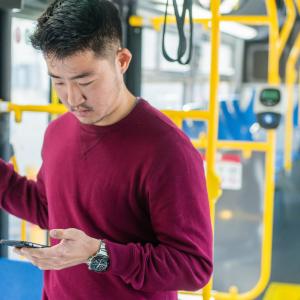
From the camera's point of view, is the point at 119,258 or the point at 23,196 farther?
the point at 23,196

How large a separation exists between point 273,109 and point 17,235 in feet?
6.27

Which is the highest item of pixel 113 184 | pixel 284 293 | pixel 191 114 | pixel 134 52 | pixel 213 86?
pixel 134 52

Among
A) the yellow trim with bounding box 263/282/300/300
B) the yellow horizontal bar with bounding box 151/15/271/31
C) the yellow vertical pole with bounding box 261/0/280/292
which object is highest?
the yellow horizontal bar with bounding box 151/15/271/31

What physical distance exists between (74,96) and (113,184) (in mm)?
256

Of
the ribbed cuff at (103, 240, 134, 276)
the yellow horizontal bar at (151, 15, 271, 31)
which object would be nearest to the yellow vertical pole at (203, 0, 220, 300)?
the yellow horizontal bar at (151, 15, 271, 31)

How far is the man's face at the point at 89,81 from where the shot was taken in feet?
4.70

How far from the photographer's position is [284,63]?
9.11 meters

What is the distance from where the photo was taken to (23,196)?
6.17ft

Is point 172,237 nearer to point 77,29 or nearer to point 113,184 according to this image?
point 113,184

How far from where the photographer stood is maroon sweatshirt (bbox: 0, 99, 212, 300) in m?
1.45

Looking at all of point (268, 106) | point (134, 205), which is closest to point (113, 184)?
point (134, 205)

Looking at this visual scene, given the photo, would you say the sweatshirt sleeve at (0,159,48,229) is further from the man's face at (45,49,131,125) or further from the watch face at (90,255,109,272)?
the watch face at (90,255,109,272)

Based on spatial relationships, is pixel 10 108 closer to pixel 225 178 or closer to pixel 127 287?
pixel 127 287

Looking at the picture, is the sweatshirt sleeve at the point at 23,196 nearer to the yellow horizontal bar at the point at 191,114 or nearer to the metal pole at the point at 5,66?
the yellow horizontal bar at the point at 191,114
